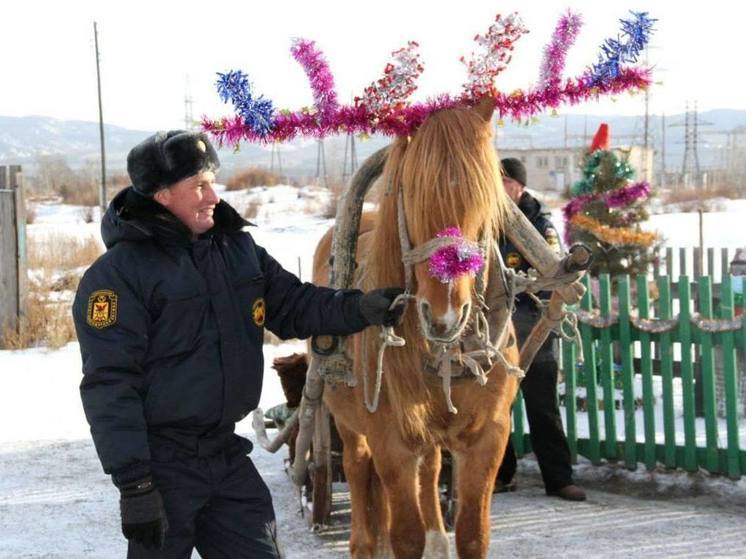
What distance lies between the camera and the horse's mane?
10.7 ft

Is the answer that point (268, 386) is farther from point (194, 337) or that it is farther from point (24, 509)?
point (194, 337)

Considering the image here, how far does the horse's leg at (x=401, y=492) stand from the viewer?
389 cm

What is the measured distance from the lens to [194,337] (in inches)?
116

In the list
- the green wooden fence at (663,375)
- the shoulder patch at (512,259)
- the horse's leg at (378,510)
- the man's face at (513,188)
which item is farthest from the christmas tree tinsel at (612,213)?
the horse's leg at (378,510)

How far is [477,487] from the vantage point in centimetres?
390

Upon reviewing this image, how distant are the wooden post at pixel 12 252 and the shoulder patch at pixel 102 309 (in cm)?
877

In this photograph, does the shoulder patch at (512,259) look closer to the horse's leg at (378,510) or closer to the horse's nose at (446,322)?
the horse's leg at (378,510)

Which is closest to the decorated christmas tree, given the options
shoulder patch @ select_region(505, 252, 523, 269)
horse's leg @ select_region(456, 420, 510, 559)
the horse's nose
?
shoulder patch @ select_region(505, 252, 523, 269)

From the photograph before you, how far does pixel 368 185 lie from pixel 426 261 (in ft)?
2.90

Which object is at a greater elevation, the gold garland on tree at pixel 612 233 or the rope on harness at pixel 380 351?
the gold garland on tree at pixel 612 233

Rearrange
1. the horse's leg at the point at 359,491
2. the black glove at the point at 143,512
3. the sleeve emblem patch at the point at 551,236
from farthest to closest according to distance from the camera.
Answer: the sleeve emblem patch at the point at 551,236
the horse's leg at the point at 359,491
the black glove at the point at 143,512

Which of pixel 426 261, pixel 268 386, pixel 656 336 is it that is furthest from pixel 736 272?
pixel 426 261

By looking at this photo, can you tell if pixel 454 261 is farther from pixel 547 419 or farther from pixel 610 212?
pixel 610 212

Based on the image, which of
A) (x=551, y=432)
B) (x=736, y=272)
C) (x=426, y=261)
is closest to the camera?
(x=426, y=261)
